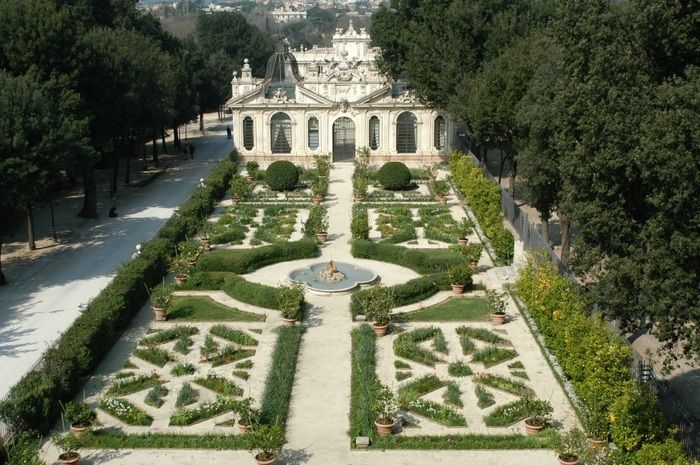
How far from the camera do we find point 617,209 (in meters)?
24.5

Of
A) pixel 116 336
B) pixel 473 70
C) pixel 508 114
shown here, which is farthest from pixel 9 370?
pixel 473 70

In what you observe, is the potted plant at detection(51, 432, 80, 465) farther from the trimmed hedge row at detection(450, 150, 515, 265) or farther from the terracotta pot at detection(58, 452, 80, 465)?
the trimmed hedge row at detection(450, 150, 515, 265)

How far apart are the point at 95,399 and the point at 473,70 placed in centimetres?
3953

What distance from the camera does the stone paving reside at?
23.2m

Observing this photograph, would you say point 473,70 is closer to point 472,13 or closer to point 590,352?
point 472,13

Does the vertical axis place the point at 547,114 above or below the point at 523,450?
above

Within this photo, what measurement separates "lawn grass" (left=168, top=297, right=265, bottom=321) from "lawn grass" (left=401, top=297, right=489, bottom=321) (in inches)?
239

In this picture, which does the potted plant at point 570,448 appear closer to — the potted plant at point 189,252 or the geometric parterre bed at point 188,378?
the geometric parterre bed at point 188,378

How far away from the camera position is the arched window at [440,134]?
66938mm

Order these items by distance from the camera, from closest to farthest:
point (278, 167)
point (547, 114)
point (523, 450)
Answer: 1. point (523, 450)
2. point (547, 114)
3. point (278, 167)

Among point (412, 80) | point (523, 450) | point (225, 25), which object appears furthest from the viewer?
point (225, 25)

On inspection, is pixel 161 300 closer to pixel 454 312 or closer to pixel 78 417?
pixel 78 417

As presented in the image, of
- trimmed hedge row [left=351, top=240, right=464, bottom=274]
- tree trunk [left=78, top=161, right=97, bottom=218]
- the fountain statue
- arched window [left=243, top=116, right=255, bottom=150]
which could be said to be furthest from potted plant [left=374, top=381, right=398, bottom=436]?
arched window [left=243, top=116, right=255, bottom=150]

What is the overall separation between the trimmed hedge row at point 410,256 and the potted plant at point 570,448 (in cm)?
1639
